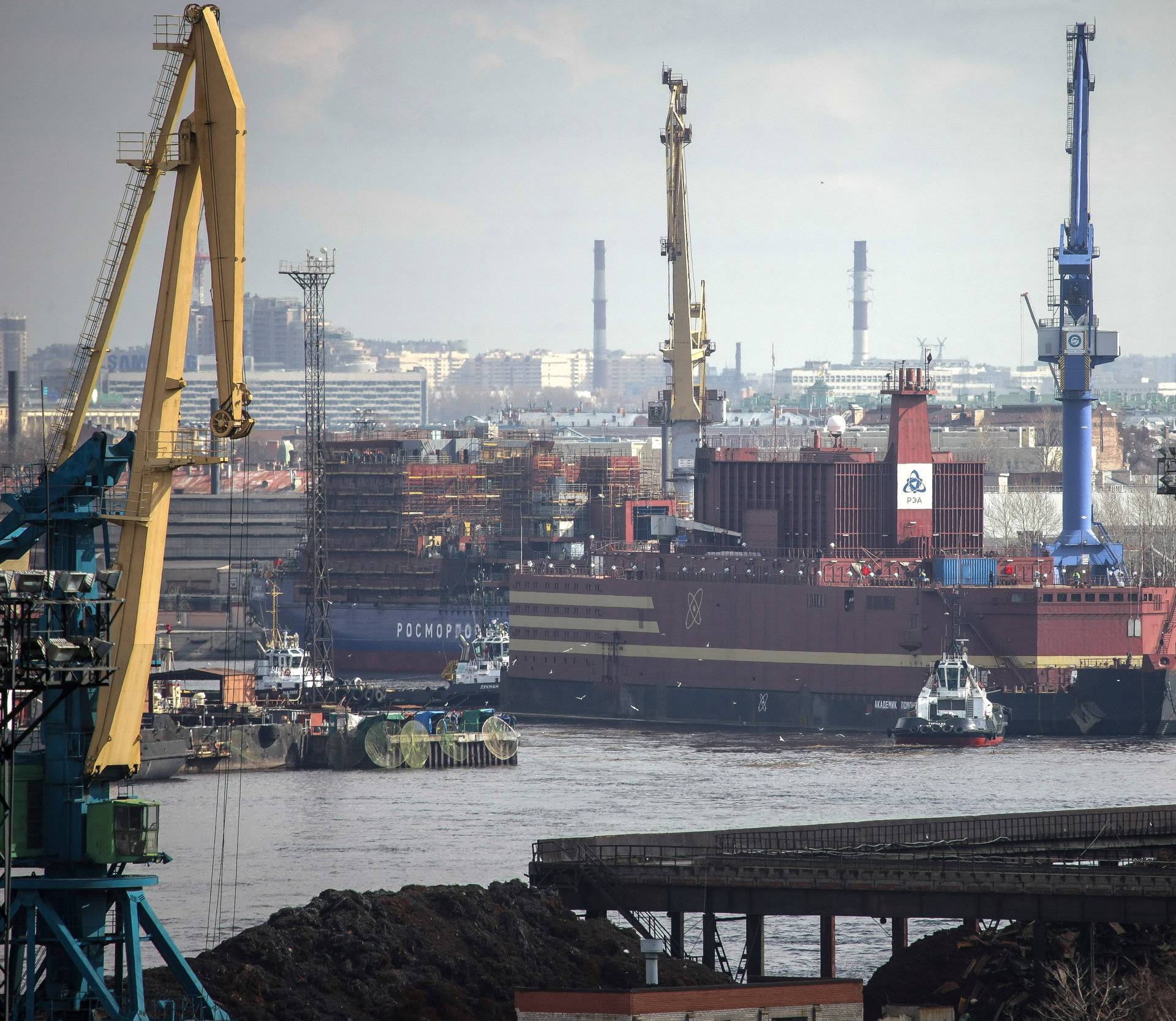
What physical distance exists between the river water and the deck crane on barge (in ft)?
33.1

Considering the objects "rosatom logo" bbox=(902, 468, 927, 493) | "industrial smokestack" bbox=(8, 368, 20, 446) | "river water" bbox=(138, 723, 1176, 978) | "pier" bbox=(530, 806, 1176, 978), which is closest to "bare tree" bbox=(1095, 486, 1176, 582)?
"rosatom logo" bbox=(902, 468, 927, 493)

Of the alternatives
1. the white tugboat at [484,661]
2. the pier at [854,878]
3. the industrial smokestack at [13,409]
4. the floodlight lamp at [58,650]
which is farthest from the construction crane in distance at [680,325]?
the floodlight lamp at [58,650]

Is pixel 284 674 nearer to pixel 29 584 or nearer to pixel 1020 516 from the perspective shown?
pixel 1020 516

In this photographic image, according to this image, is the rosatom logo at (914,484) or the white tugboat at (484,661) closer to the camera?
the rosatom logo at (914,484)

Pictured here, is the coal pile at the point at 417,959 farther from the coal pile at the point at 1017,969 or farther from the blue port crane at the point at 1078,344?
the blue port crane at the point at 1078,344

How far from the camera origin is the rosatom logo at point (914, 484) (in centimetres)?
8056

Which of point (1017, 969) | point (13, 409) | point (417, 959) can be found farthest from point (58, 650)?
point (13, 409)

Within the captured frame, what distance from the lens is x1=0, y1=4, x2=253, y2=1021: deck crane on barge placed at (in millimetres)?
26109

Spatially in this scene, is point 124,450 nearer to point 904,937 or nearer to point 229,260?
point 229,260

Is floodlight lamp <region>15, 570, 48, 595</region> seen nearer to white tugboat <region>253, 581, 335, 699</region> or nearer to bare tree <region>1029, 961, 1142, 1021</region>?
bare tree <region>1029, 961, 1142, 1021</region>

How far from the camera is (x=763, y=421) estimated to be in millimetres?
178875

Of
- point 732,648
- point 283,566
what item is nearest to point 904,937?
point 732,648

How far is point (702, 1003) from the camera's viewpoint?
84.1ft

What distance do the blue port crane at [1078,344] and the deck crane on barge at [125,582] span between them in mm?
60081
